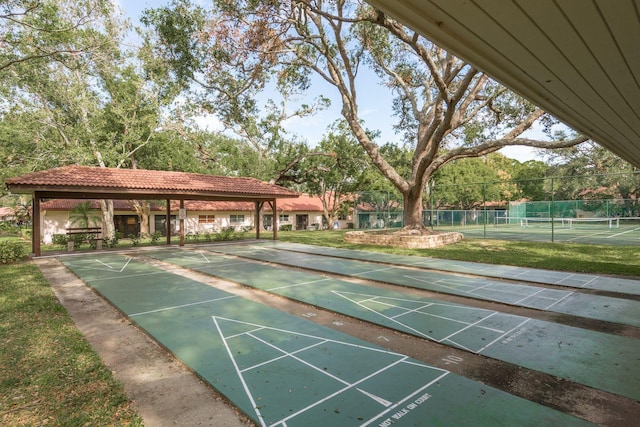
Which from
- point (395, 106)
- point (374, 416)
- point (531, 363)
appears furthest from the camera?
point (395, 106)

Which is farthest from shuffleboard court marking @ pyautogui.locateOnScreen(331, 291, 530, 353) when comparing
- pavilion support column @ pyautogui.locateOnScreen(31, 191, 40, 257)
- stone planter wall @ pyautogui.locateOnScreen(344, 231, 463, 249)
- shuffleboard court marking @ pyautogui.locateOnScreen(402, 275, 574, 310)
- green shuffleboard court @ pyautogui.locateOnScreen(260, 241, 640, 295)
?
pavilion support column @ pyautogui.locateOnScreen(31, 191, 40, 257)

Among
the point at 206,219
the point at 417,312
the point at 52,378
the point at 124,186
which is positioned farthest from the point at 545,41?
the point at 206,219

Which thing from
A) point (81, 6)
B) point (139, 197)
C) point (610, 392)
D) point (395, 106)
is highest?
point (81, 6)

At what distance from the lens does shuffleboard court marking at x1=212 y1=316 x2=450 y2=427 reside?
295 centimetres

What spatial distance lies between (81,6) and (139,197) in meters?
7.94

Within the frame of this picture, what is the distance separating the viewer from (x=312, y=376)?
11.7 ft

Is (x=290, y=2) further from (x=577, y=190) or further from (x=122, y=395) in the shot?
(x=577, y=190)

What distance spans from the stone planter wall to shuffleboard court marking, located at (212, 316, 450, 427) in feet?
37.2

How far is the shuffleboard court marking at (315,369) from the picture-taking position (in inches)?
116

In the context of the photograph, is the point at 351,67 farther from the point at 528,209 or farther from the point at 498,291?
the point at 528,209

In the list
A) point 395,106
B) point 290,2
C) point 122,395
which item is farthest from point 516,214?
point 122,395

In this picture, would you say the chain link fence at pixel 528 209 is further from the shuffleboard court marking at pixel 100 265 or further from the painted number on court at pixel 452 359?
the painted number on court at pixel 452 359

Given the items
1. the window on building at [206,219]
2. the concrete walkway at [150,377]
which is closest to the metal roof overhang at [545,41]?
the concrete walkway at [150,377]

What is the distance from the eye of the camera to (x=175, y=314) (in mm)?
5820
